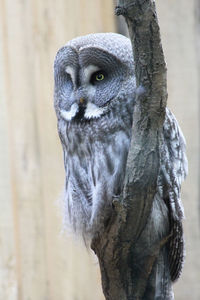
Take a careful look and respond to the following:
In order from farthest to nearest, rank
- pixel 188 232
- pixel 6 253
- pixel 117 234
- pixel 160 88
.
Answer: pixel 188 232
pixel 6 253
pixel 117 234
pixel 160 88

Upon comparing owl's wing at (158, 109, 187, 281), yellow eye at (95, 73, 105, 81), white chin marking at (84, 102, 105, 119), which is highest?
yellow eye at (95, 73, 105, 81)

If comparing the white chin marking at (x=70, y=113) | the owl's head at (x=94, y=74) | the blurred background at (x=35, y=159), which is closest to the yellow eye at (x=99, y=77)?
the owl's head at (x=94, y=74)

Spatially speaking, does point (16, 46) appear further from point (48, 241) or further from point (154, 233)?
point (154, 233)

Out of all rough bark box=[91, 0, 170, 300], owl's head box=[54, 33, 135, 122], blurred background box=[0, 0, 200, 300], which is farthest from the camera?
blurred background box=[0, 0, 200, 300]

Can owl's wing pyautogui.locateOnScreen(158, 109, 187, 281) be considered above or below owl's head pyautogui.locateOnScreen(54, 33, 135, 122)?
below

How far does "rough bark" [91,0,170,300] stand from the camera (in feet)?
5.17

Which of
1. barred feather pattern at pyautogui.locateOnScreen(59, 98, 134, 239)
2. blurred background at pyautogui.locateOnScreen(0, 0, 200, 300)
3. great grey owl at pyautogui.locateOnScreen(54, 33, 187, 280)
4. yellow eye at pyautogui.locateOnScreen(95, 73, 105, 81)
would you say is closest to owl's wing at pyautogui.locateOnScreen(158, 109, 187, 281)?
great grey owl at pyautogui.locateOnScreen(54, 33, 187, 280)

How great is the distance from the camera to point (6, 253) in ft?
8.46

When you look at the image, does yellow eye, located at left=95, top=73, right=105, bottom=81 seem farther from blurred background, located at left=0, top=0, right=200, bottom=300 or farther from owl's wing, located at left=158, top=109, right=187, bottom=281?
blurred background, located at left=0, top=0, right=200, bottom=300

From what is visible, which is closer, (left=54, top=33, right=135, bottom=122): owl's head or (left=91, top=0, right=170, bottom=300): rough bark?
(left=91, top=0, right=170, bottom=300): rough bark

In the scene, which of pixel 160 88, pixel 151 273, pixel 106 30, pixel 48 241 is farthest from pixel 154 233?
pixel 106 30

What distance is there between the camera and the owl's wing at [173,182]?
2.03 metres

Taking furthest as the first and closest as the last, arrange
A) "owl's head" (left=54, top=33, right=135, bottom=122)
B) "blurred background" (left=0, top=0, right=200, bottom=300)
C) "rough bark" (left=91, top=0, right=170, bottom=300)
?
"blurred background" (left=0, top=0, right=200, bottom=300) → "owl's head" (left=54, top=33, right=135, bottom=122) → "rough bark" (left=91, top=0, right=170, bottom=300)

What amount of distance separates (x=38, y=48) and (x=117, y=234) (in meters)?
1.14
